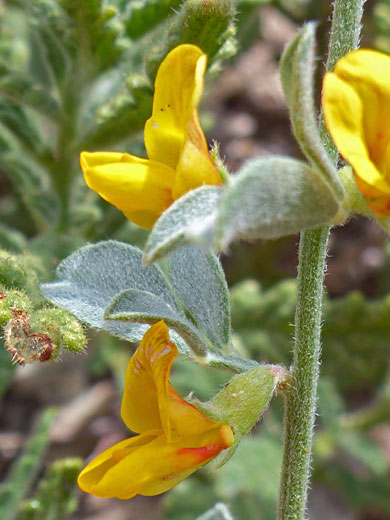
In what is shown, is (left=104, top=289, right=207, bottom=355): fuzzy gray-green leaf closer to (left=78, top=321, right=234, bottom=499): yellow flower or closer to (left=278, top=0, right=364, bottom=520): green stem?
(left=78, top=321, right=234, bottom=499): yellow flower

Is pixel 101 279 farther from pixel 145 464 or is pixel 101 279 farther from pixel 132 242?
pixel 132 242

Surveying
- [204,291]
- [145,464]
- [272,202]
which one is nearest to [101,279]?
[204,291]

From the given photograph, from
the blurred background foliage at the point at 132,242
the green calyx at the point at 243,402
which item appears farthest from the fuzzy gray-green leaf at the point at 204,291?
the blurred background foliage at the point at 132,242

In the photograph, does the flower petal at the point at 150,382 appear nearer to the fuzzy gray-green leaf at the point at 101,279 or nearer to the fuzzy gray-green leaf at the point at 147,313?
the fuzzy gray-green leaf at the point at 147,313

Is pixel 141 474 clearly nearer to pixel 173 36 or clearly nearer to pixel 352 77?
pixel 352 77

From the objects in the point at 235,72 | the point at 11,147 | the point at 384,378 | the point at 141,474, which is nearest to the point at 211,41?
the point at 141,474
